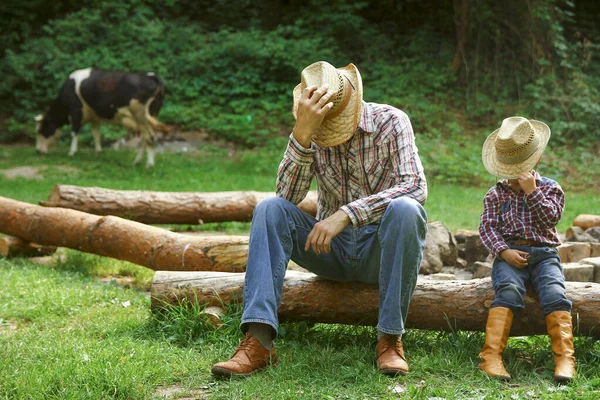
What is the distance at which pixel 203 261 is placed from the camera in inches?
201

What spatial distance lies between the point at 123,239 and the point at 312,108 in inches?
111

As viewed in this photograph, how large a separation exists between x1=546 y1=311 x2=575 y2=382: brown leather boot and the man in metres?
0.70

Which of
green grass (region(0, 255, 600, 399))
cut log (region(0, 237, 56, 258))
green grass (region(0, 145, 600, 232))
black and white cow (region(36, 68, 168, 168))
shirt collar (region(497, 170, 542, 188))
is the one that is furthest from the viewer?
black and white cow (region(36, 68, 168, 168))

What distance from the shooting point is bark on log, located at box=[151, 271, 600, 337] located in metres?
3.69

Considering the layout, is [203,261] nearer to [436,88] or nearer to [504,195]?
[504,195]

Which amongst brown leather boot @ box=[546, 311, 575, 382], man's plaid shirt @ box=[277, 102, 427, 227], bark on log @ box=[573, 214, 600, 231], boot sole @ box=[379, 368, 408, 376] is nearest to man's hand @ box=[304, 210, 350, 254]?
man's plaid shirt @ box=[277, 102, 427, 227]

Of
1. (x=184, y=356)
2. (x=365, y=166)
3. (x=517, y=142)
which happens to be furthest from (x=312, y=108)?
(x=184, y=356)

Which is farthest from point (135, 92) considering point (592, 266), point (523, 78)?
point (592, 266)

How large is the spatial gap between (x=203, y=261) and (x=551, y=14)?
12866 mm

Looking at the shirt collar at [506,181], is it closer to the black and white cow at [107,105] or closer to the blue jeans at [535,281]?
the blue jeans at [535,281]

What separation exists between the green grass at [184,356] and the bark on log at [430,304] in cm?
9

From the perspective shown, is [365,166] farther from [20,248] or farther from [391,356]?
[20,248]

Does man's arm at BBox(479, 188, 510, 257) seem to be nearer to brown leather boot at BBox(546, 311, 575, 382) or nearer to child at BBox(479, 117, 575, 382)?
child at BBox(479, 117, 575, 382)

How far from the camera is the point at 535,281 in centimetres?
371
